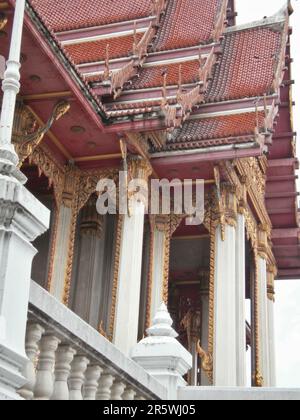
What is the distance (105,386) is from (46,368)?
755 mm

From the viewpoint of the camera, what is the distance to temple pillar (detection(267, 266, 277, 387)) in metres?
13.4

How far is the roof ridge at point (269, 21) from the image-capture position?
13125mm

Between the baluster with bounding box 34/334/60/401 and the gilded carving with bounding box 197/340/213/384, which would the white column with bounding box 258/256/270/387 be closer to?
the gilded carving with bounding box 197/340/213/384

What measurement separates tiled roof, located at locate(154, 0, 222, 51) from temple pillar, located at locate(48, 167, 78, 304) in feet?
9.78

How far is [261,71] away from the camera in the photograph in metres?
12.1

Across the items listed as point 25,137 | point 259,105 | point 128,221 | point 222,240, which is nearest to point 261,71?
point 259,105

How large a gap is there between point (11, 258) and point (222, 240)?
7906mm

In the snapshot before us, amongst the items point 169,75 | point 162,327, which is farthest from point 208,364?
point 162,327

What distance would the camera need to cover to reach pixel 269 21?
1331 centimetres

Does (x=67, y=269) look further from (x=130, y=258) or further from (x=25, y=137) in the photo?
(x=25, y=137)

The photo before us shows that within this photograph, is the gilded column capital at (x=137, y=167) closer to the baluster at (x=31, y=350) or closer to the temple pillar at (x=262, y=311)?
the temple pillar at (x=262, y=311)

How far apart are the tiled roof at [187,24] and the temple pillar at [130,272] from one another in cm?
267

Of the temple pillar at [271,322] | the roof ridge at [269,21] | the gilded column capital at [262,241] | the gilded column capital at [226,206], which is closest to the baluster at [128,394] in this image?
the gilded column capital at [226,206]

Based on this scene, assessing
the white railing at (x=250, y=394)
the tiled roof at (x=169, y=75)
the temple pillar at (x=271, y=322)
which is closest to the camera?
the white railing at (x=250, y=394)
